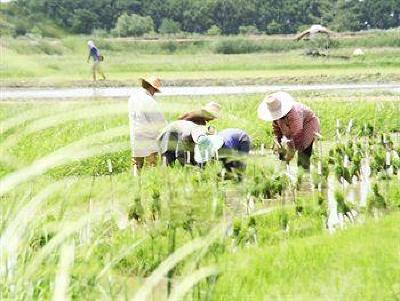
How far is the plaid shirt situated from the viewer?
25.3 feet

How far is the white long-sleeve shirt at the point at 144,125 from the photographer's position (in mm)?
8273

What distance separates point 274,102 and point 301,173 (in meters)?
1.41

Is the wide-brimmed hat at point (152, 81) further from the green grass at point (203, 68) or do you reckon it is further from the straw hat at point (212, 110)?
the green grass at point (203, 68)

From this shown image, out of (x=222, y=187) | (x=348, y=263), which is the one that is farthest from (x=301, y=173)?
(x=348, y=263)

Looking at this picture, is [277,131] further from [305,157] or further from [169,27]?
[169,27]

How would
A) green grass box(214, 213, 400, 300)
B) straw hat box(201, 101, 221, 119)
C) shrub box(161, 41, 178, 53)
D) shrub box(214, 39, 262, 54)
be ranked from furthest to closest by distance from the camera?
shrub box(214, 39, 262, 54), shrub box(161, 41, 178, 53), straw hat box(201, 101, 221, 119), green grass box(214, 213, 400, 300)

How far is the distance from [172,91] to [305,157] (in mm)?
14103

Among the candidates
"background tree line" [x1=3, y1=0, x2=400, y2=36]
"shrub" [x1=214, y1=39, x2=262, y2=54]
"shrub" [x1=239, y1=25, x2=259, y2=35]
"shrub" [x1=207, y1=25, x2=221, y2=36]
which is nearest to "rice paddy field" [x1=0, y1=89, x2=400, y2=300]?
"shrub" [x1=214, y1=39, x2=262, y2=54]

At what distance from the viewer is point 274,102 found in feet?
24.7

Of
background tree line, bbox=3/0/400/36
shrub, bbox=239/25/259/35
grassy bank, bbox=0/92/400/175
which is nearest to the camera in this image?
grassy bank, bbox=0/92/400/175

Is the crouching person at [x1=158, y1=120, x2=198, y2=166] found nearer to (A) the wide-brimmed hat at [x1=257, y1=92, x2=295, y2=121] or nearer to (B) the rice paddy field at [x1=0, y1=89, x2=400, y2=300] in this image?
(B) the rice paddy field at [x1=0, y1=89, x2=400, y2=300]

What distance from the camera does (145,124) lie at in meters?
8.41

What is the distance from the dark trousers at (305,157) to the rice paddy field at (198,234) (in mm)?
210

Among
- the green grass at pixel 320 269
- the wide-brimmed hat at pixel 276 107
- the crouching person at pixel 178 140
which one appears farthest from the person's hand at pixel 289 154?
the green grass at pixel 320 269
